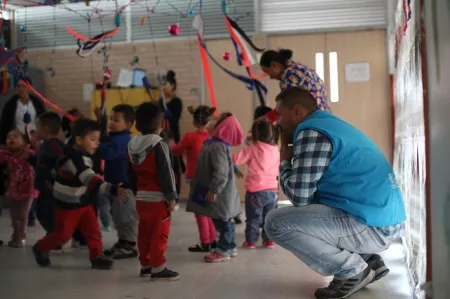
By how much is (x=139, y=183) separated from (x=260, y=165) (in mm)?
1343

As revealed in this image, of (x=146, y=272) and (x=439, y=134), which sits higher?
(x=439, y=134)

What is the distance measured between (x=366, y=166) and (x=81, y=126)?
191cm

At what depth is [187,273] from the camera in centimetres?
338

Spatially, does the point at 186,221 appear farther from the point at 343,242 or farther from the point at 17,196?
the point at 343,242

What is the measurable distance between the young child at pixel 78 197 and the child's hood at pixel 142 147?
1.21ft

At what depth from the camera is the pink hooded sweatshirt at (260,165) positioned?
14.1ft

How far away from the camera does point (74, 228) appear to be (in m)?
3.59

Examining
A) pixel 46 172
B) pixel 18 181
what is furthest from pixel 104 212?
pixel 46 172

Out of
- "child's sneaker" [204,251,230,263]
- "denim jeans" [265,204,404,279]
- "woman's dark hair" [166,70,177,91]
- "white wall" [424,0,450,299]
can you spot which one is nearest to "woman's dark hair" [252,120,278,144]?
"child's sneaker" [204,251,230,263]

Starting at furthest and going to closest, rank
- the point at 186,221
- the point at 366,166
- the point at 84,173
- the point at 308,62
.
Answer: the point at 308,62, the point at 186,221, the point at 84,173, the point at 366,166

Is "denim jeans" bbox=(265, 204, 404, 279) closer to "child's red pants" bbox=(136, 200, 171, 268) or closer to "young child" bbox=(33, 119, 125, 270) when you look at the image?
"child's red pants" bbox=(136, 200, 171, 268)

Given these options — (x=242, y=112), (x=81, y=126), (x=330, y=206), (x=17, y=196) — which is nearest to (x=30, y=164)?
(x=17, y=196)

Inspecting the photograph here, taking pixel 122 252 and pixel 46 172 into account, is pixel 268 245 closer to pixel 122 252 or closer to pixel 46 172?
pixel 122 252

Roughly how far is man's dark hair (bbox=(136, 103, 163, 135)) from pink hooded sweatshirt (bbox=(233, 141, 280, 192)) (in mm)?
1230
